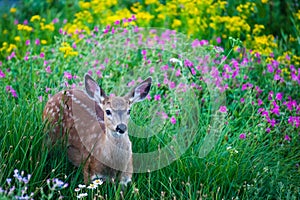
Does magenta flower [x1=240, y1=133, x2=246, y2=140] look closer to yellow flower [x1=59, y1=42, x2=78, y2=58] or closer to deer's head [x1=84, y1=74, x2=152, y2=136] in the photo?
deer's head [x1=84, y1=74, x2=152, y2=136]

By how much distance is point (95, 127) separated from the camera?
517 centimetres

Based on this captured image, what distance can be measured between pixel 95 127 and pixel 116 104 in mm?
567

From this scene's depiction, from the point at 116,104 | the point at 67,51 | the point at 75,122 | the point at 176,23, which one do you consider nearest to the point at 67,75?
the point at 67,51

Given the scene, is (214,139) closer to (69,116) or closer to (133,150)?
(133,150)

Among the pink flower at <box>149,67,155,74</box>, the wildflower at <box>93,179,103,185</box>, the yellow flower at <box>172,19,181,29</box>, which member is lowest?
the wildflower at <box>93,179,103,185</box>

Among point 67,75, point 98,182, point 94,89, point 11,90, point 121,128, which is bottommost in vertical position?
point 98,182

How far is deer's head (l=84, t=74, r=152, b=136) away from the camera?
182 inches

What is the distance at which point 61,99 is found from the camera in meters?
5.35

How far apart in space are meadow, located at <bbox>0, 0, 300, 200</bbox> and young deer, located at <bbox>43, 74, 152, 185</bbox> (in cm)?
12

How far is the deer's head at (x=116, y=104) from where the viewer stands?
463 centimetres

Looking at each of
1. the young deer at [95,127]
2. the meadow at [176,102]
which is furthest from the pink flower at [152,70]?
the young deer at [95,127]

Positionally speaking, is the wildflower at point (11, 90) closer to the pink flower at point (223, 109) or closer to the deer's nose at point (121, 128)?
the deer's nose at point (121, 128)

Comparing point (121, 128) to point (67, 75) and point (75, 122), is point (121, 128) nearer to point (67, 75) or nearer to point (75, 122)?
point (75, 122)

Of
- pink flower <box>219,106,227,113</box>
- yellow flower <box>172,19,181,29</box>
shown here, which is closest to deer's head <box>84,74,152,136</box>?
pink flower <box>219,106,227,113</box>
